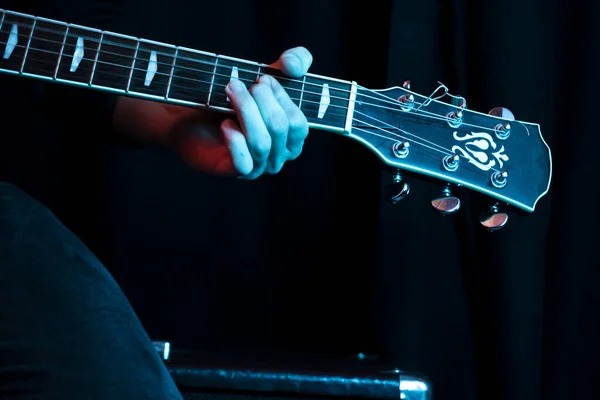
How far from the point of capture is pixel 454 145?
785mm

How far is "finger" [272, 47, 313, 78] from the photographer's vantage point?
0.75 meters

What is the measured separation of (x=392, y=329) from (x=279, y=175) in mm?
350

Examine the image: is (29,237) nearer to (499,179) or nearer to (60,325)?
(60,325)

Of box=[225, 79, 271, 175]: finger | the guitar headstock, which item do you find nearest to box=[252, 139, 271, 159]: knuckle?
box=[225, 79, 271, 175]: finger

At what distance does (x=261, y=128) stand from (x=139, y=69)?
0.16m

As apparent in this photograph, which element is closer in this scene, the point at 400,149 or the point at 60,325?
the point at 60,325

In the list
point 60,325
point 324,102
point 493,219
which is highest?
point 324,102

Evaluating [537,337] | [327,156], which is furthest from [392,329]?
[327,156]

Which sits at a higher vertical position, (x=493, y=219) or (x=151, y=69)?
(x=151, y=69)

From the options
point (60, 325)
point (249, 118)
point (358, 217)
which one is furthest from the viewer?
point (358, 217)

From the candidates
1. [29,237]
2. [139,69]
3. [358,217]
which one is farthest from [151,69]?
[358,217]

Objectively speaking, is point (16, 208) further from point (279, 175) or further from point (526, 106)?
point (526, 106)

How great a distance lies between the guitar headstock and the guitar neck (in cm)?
4

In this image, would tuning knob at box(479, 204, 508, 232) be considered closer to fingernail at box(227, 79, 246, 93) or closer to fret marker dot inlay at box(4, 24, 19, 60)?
fingernail at box(227, 79, 246, 93)
